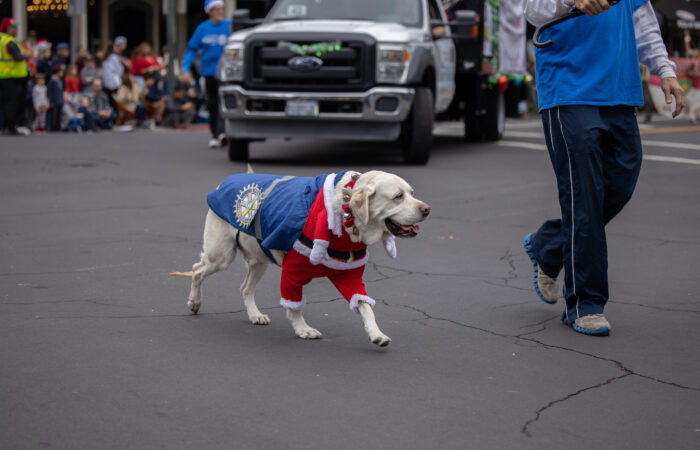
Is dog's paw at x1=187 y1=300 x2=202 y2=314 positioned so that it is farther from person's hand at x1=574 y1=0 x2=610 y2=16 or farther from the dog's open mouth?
person's hand at x1=574 y1=0 x2=610 y2=16

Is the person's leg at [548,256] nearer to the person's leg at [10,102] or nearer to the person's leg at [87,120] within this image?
the person's leg at [10,102]

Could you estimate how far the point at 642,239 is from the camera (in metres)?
8.02

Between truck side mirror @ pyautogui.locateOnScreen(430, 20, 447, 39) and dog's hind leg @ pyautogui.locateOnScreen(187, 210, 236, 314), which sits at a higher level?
truck side mirror @ pyautogui.locateOnScreen(430, 20, 447, 39)

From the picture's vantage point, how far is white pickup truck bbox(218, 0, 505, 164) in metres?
12.2

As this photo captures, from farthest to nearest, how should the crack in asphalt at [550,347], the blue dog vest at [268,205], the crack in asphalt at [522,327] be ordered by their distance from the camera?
the blue dog vest at [268,205]
the crack in asphalt at [522,327]
the crack in asphalt at [550,347]

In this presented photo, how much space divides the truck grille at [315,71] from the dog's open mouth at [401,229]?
7.70m

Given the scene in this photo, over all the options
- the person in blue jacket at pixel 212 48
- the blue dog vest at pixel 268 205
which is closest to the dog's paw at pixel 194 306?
the blue dog vest at pixel 268 205

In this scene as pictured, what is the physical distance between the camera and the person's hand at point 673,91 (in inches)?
205

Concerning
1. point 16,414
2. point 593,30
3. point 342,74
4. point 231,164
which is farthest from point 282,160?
point 16,414

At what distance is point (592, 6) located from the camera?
15.4ft

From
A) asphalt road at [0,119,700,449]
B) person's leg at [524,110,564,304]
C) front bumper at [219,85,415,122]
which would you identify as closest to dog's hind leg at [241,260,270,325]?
asphalt road at [0,119,700,449]

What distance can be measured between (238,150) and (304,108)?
1412 mm

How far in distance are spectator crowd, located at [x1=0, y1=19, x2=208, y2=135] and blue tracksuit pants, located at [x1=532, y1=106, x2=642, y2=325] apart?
1409 centimetres

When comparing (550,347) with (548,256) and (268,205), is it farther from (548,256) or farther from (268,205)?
(268,205)
